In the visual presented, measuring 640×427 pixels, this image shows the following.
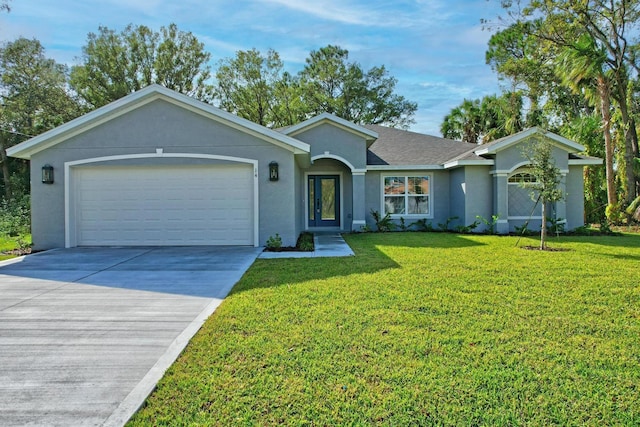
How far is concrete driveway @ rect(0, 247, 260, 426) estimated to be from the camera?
10.6 feet

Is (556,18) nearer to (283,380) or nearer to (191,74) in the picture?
(283,380)

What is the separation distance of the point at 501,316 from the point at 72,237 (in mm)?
11135

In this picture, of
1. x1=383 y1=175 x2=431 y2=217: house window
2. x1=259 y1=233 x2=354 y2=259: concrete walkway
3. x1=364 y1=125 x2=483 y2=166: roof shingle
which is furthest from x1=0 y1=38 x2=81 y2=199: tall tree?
x1=259 y1=233 x2=354 y2=259: concrete walkway

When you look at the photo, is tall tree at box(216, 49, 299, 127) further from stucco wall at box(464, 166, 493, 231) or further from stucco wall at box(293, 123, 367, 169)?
stucco wall at box(464, 166, 493, 231)

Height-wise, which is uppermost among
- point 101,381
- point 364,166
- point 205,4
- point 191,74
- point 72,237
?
point 191,74

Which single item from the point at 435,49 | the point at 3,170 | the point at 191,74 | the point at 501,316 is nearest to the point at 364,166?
the point at 435,49

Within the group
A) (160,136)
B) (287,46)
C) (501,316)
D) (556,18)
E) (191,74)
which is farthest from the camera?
(191,74)

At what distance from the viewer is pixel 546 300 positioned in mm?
5957

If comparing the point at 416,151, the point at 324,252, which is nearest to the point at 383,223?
the point at 416,151

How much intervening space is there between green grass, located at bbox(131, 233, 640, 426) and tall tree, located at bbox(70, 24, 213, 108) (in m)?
32.1

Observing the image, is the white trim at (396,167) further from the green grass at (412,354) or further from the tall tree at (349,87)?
the tall tree at (349,87)

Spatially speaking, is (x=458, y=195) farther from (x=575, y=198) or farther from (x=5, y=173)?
(x=5, y=173)

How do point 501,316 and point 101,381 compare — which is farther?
point 501,316

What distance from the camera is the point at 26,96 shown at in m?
Result: 30.5
